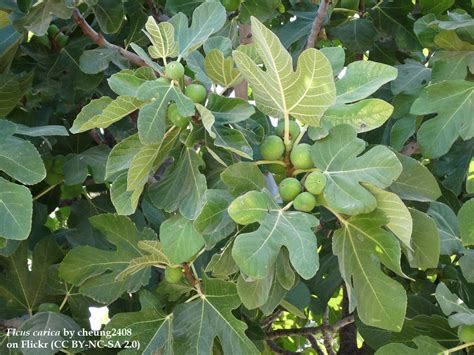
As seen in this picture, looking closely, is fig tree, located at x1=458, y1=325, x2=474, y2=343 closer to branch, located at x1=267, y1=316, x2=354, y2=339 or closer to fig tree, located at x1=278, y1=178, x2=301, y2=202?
fig tree, located at x1=278, y1=178, x2=301, y2=202

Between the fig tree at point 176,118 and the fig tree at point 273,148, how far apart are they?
0.16 m

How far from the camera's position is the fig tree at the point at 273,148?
1.53 meters

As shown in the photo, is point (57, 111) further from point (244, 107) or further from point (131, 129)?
point (244, 107)

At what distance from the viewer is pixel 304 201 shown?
1.43 meters

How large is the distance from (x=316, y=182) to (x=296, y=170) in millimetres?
101

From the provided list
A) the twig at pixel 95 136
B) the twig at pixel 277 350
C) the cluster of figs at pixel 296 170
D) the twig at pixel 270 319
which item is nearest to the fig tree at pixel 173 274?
the cluster of figs at pixel 296 170

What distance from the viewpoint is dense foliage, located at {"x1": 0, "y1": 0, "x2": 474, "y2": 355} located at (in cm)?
146

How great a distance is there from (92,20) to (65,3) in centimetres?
51

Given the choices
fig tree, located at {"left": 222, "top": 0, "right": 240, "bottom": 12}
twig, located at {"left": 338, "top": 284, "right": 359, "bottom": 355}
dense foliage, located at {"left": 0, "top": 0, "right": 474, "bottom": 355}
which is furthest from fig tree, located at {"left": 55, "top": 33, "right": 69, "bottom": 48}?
twig, located at {"left": 338, "top": 284, "right": 359, "bottom": 355}

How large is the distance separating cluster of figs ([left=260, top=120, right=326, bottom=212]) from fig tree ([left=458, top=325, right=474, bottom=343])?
18.8 inches

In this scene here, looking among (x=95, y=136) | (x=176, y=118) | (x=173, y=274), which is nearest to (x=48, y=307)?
(x=173, y=274)

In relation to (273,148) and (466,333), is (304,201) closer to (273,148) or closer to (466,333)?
(273,148)

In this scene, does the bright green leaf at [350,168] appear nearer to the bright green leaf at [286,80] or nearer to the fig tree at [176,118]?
the bright green leaf at [286,80]

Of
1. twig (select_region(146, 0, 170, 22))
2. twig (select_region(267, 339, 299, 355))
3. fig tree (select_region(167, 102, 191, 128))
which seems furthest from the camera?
twig (select_region(267, 339, 299, 355))
